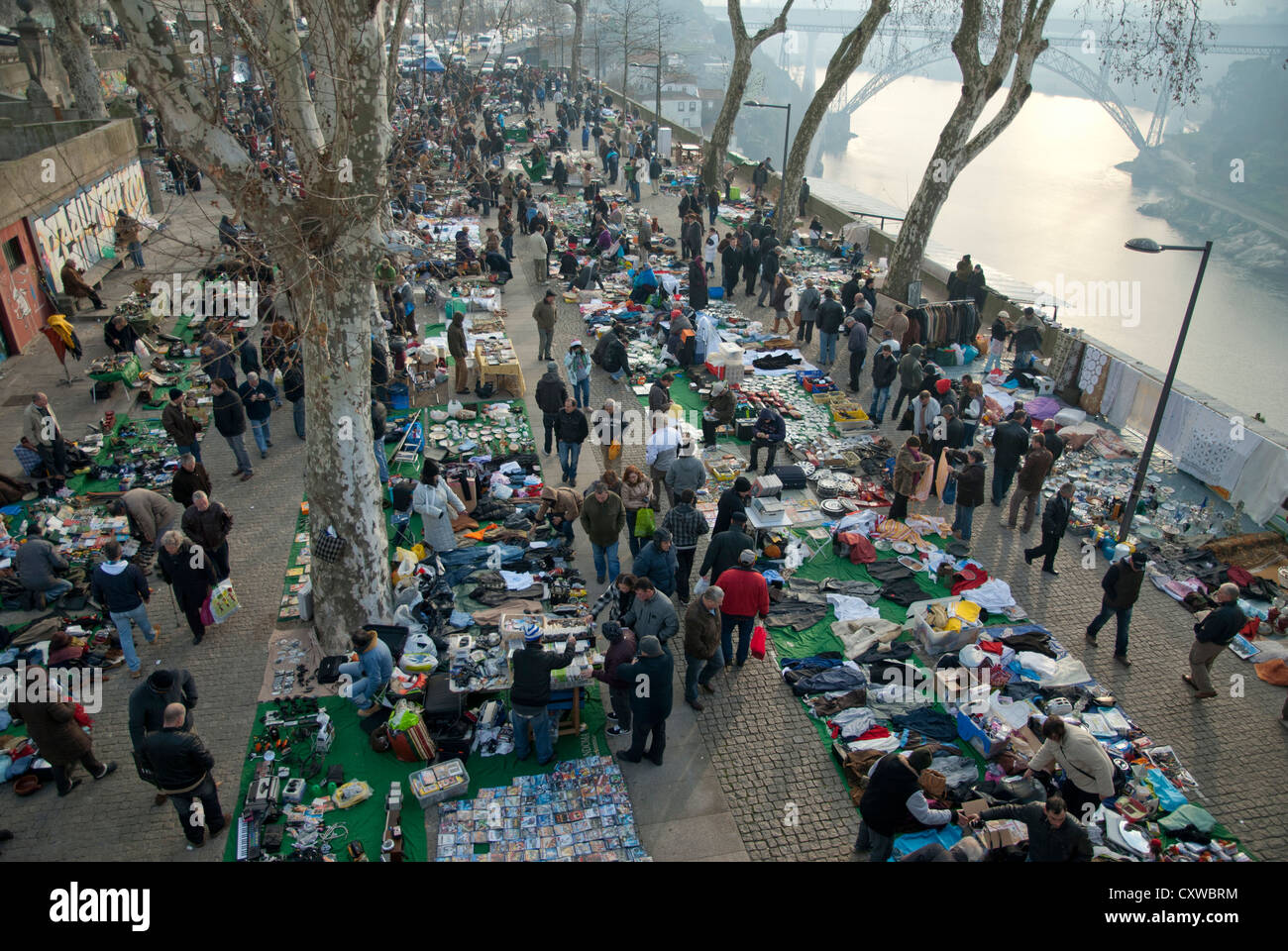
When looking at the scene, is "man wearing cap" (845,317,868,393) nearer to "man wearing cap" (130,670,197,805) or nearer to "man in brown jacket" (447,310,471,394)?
"man in brown jacket" (447,310,471,394)

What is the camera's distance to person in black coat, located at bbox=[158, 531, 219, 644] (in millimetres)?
9086

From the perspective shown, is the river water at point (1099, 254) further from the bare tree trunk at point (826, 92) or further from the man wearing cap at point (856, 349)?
the bare tree trunk at point (826, 92)

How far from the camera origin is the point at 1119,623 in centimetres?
983

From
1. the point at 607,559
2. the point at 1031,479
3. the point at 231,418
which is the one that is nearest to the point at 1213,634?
the point at 1031,479

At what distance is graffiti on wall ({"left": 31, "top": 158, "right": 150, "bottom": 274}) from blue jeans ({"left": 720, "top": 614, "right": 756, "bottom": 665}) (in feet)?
48.3

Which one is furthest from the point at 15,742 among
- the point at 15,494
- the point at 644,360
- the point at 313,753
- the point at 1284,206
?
the point at 1284,206

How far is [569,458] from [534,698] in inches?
222

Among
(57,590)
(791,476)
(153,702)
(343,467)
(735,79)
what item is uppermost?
(735,79)

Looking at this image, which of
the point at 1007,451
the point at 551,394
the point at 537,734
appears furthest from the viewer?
the point at 551,394

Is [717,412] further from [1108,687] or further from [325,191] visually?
[325,191]

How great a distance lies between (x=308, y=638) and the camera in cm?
971

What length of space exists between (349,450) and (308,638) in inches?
97.0

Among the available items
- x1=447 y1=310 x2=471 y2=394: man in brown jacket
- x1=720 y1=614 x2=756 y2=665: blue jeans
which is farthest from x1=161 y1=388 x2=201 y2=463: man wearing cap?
x1=720 y1=614 x2=756 y2=665: blue jeans

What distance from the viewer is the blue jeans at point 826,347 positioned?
690 inches
